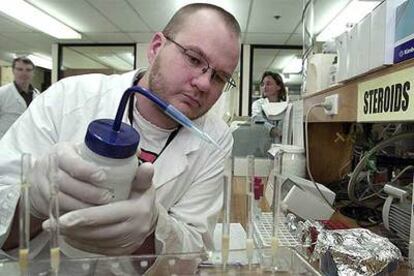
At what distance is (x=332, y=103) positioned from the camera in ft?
4.27

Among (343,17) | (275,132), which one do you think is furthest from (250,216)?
(343,17)

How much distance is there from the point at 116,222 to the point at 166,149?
0.45 meters

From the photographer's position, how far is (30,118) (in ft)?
3.15

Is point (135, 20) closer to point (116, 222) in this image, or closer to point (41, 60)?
point (41, 60)

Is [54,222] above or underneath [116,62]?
underneath

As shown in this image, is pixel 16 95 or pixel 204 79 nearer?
pixel 204 79

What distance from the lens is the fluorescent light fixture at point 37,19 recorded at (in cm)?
432

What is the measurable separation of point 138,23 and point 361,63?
173 inches

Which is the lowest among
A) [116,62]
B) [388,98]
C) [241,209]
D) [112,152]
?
[241,209]

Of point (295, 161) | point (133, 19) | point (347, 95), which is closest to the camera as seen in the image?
point (347, 95)

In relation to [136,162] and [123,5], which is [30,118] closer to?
[136,162]

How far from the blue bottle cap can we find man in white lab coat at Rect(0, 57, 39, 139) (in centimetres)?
349

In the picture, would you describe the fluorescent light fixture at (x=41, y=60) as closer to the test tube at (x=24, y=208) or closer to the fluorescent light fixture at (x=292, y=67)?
the fluorescent light fixture at (x=292, y=67)

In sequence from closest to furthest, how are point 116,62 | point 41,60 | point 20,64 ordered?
point 20,64
point 116,62
point 41,60
